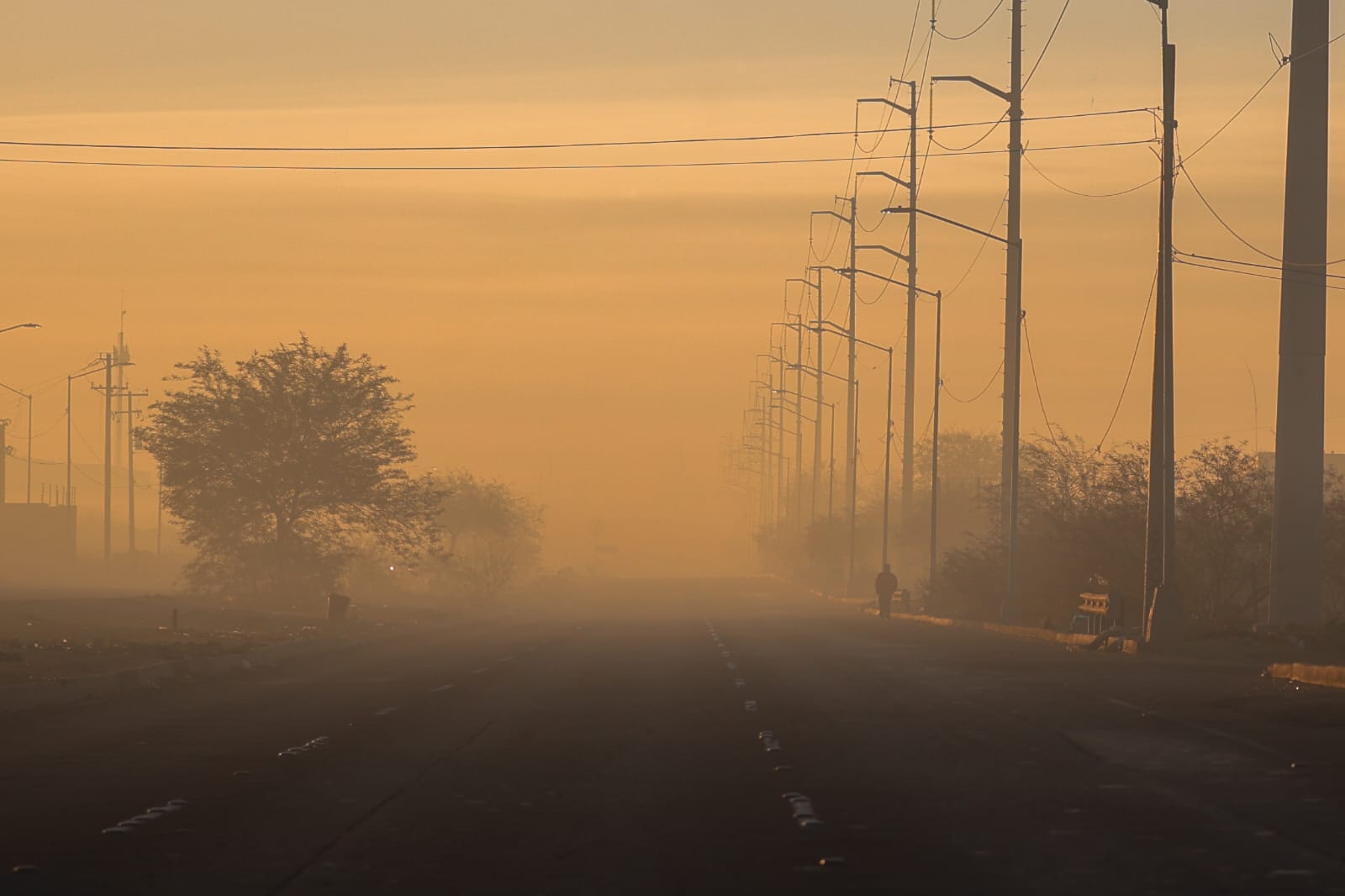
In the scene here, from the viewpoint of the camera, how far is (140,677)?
29.5m

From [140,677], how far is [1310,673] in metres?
17.6

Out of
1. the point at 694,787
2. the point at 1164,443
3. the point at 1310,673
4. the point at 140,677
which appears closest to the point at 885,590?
the point at 1164,443

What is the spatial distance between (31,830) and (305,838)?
197 cm

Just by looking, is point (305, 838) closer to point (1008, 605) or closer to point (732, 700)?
point (732, 700)

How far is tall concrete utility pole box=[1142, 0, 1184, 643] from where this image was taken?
35.9 meters

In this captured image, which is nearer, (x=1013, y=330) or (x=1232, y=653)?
(x=1232, y=653)

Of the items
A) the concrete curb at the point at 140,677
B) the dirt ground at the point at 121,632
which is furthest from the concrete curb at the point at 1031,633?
the dirt ground at the point at 121,632

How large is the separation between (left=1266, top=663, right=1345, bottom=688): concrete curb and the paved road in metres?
0.60

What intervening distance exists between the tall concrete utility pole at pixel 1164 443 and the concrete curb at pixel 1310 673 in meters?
7.98

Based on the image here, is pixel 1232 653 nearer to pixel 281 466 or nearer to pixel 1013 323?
pixel 1013 323

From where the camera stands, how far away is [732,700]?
24516mm

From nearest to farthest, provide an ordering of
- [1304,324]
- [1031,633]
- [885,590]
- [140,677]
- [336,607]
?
[140,677] < [1304,324] < [1031,633] < [336,607] < [885,590]

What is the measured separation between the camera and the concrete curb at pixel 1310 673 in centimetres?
2472

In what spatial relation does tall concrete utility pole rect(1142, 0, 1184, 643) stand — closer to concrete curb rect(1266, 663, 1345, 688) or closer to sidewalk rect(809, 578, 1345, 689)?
sidewalk rect(809, 578, 1345, 689)
